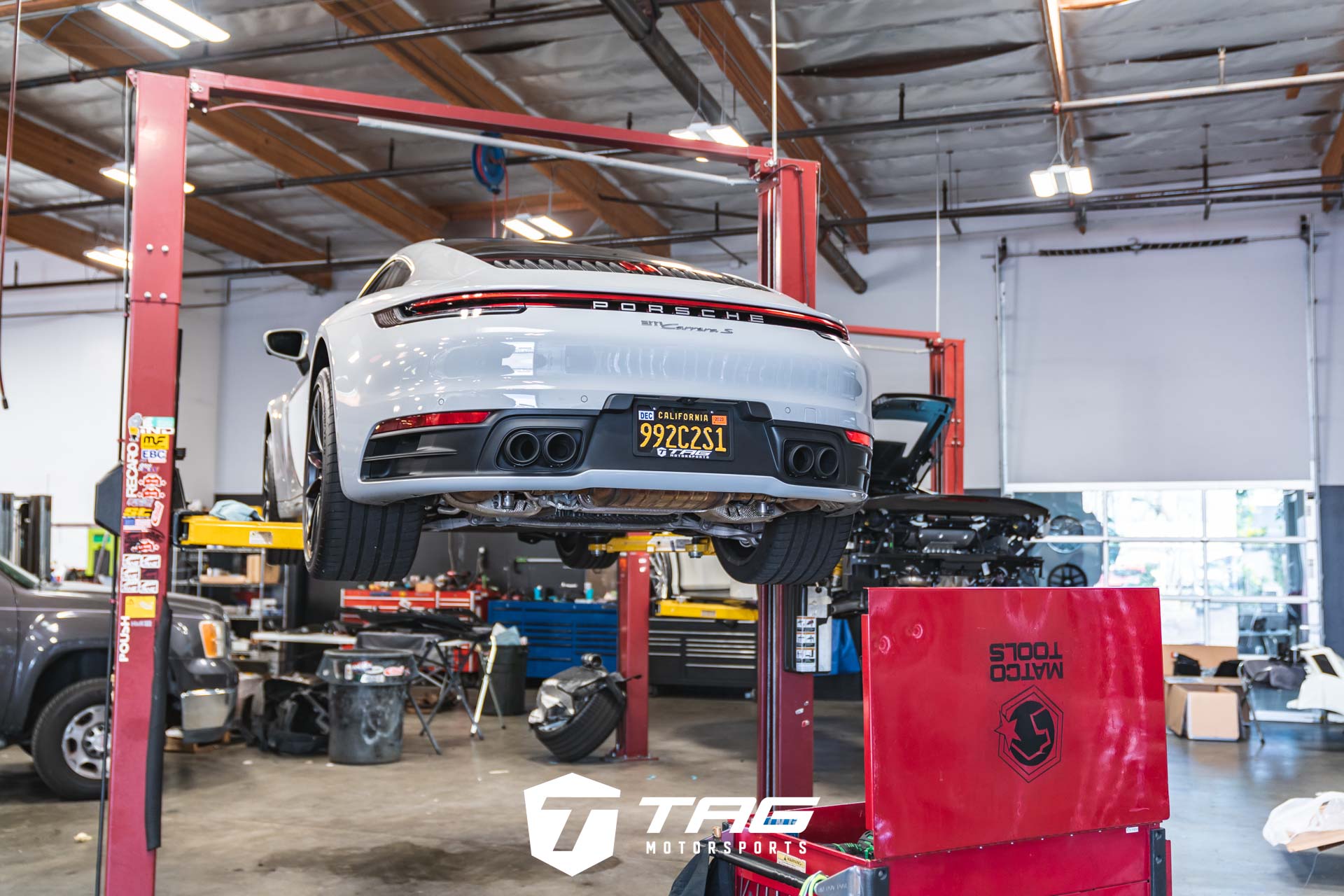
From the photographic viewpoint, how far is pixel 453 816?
5867mm

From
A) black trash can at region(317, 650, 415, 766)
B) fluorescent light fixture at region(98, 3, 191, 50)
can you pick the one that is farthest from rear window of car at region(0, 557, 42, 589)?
fluorescent light fixture at region(98, 3, 191, 50)

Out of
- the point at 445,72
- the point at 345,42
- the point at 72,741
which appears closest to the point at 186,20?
the point at 345,42

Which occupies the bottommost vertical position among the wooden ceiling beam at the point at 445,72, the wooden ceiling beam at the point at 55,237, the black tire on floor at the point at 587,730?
the black tire on floor at the point at 587,730

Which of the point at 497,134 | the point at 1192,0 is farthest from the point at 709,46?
the point at 497,134

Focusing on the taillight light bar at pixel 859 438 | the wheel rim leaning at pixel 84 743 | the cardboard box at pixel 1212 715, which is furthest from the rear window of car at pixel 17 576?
the cardboard box at pixel 1212 715

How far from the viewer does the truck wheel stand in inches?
234

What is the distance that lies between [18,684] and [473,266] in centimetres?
441

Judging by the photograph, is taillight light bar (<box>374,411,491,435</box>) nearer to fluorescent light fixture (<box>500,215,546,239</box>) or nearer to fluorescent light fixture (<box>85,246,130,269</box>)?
fluorescent light fixture (<box>500,215,546,239</box>)

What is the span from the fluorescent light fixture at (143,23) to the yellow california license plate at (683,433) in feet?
19.1

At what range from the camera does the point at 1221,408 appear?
11.6 metres

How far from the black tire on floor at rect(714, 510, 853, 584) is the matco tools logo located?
81 centimetres

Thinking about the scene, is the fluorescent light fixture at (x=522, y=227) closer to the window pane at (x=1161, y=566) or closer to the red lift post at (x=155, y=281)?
the red lift post at (x=155, y=281)

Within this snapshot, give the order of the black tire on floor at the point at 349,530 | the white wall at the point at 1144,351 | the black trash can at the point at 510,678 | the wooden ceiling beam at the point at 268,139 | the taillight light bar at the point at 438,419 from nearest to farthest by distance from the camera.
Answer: the taillight light bar at the point at 438,419 → the black tire on floor at the point at 349,530 → the wooden ceiling beam at the point at 268,139 → the black trash can at the point at 510,678 → the white wall at the point at 1144,351

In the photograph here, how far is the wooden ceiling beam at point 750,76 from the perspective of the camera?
8.54 metres
